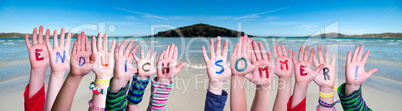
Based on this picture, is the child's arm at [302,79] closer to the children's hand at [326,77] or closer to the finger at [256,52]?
the children's hand at [326,77]

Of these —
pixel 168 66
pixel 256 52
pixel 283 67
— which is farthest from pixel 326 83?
pixel 168 66

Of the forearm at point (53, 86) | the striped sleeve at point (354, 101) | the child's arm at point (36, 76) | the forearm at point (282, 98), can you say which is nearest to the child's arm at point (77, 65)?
the forearm at point (53, 86)

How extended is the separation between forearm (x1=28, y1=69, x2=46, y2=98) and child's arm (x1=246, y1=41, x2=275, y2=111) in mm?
2812

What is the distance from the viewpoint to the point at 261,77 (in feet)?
6.34

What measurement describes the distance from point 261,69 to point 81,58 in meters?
2.10

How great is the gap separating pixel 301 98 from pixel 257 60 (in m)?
0.62

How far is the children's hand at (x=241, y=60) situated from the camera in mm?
1917

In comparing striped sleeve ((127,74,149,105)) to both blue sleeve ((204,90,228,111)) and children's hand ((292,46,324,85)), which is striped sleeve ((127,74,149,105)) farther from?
children's hand ((292,46,324,85))

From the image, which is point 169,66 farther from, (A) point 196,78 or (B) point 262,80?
(A) point 196,78

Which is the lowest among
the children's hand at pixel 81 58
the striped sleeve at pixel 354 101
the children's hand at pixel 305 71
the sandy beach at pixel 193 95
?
the sandy beach at pixel 193 95

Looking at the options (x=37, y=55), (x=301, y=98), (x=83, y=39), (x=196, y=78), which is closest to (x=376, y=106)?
(x=301, y=98)

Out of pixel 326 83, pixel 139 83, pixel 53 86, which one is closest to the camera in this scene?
pixel 139 83

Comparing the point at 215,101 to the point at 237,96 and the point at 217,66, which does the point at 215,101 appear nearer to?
the point at 237,96

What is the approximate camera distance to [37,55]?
8.10 feet
